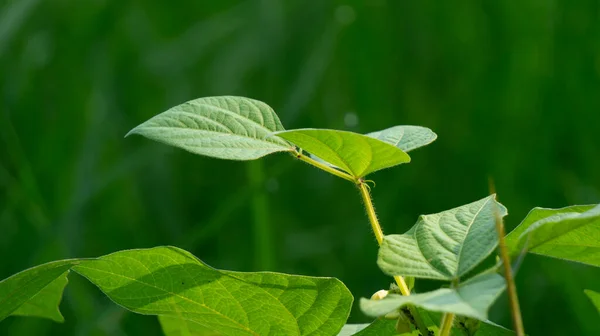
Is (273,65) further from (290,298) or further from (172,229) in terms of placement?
(290,298)

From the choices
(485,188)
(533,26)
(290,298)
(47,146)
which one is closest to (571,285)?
(485,188)

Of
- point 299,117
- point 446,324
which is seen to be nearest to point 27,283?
point 446,324

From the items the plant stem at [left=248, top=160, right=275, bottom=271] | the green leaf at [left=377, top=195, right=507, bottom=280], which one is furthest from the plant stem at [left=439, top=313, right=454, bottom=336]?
the plant stem at [left=248, top=160, right=275, bottom=271]

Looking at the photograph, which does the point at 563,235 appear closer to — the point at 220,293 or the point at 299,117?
the point at 220,293

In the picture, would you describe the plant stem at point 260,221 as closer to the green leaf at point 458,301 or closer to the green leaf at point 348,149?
the green leaf at point 348,149

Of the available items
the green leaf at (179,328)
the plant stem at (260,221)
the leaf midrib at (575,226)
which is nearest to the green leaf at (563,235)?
the leaf midrib at (575,226)

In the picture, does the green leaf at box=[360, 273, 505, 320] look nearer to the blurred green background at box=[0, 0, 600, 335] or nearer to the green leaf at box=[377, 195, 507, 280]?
the green leaf at box=[377, 195, 507, 280]
